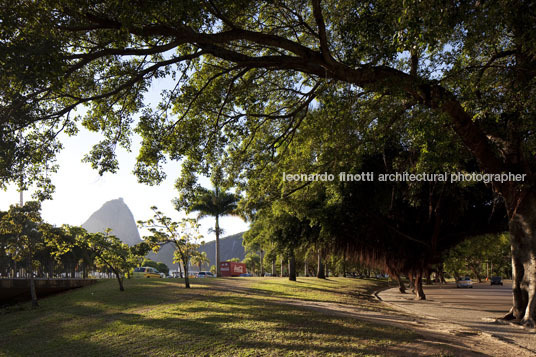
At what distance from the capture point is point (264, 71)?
1008cm

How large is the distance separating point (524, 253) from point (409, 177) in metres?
4.52

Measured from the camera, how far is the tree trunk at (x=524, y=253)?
9.15 m

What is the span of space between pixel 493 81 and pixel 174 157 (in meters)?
9.33

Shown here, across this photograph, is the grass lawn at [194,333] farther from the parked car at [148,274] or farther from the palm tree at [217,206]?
the parked car at [148,274]

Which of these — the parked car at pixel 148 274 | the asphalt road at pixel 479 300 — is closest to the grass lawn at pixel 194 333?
the asphalt road at pixel 479 300

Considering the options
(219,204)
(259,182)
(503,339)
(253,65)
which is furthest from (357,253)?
(219,204)

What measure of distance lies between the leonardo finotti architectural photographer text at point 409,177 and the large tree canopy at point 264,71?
301mm

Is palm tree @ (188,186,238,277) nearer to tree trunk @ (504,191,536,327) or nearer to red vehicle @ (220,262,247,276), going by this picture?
red vehicle @ (220,262,247,276)

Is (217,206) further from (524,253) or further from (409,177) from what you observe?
(524,253)

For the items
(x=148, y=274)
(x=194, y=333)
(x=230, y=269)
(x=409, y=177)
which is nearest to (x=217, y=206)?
(x=148, y=274)

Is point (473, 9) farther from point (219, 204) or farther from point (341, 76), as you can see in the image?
point (219, 204)

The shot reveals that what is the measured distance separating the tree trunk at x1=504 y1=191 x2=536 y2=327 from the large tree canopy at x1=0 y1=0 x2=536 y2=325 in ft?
0.12

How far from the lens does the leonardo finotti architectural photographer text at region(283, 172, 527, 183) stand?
387 inches

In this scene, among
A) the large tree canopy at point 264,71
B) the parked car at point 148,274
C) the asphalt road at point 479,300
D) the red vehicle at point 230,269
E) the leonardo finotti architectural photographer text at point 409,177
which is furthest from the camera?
the red vehicle at point 230,269
